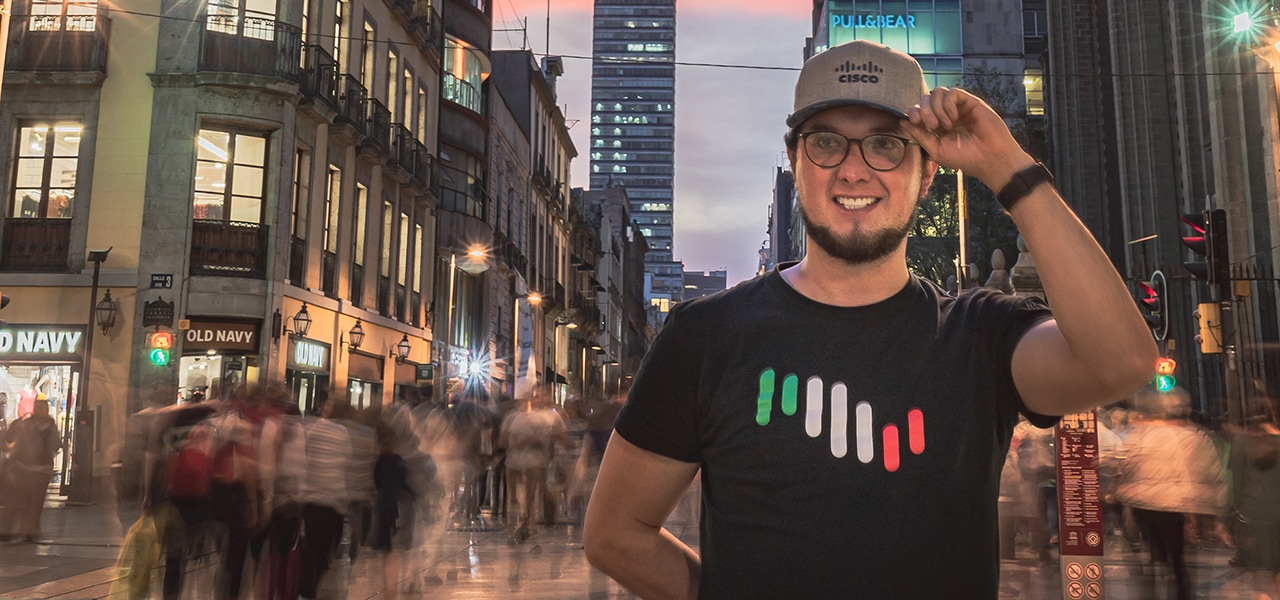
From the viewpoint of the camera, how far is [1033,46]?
63156 millimetres

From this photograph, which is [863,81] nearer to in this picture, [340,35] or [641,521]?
[641,521]

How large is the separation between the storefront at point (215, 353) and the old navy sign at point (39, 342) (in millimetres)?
2061

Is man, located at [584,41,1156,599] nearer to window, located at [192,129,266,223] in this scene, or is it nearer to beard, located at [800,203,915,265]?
beard, located at [800,203,915,265]

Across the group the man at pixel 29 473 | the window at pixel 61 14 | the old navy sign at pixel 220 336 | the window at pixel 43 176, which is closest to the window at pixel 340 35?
the window at pixel 61 14

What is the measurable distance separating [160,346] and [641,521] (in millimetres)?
19935

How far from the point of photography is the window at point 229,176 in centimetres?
2172

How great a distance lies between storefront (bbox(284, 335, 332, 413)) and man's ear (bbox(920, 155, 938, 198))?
21118 millimetres

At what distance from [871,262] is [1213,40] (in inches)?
1101

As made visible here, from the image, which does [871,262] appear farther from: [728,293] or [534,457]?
[534,457]

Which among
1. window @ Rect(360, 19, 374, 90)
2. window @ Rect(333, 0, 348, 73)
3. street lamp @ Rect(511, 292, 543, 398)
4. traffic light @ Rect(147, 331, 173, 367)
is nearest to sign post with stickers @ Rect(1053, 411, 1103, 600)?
traffic light @ Rect(147, 331, 173, 367)

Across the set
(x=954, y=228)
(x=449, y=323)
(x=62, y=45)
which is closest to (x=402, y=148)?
(x=449, y=323)

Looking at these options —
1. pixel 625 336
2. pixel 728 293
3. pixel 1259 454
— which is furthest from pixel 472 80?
pixel 625 336

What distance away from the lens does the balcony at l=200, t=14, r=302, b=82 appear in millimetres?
21953

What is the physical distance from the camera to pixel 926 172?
6.75ft
